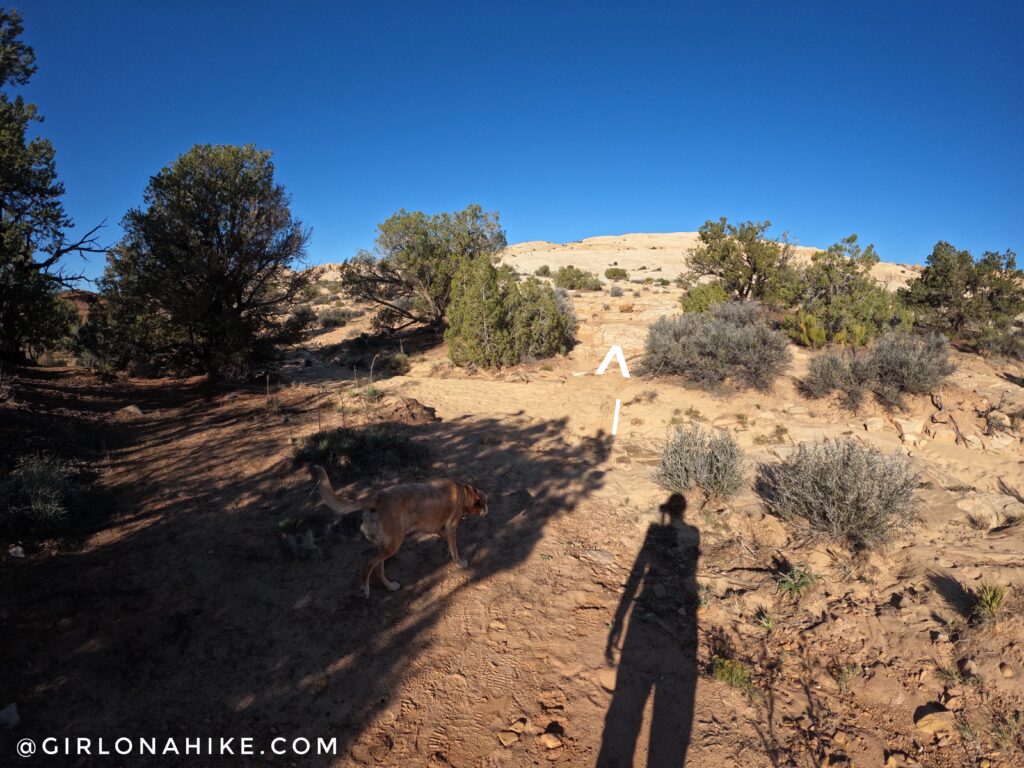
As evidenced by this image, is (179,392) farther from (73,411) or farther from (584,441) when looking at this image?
(584,441)

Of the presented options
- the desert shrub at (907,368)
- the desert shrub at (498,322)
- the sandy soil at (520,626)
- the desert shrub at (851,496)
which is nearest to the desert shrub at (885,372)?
the desert shrub at (907,368)

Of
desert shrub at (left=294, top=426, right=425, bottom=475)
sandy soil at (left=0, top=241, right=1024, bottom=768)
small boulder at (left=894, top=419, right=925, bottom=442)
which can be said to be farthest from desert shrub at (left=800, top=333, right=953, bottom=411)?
desert shrub at (left=294, top=426, right=425, bottom=475)

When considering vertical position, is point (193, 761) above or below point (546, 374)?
below

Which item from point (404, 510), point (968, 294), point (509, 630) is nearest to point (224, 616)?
point (404, 510)

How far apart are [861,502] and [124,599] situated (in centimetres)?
731

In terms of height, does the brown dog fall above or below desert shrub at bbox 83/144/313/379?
below

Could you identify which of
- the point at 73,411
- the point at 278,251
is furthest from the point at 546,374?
the point at 73,411

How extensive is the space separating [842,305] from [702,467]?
11.2 m

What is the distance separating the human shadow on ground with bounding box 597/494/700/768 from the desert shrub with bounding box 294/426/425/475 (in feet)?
12.7

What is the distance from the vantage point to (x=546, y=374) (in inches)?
580

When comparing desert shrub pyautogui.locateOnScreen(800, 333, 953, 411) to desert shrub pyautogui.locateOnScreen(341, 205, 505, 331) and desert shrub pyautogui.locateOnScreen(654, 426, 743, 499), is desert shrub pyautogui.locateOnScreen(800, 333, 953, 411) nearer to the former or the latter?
desert shrub pyautogui.locateOnScreen(654, 426, 743, 499)

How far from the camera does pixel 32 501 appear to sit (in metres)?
4.88

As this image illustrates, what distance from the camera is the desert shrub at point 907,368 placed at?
9.54 meters

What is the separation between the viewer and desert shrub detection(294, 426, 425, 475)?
6.96 meters
